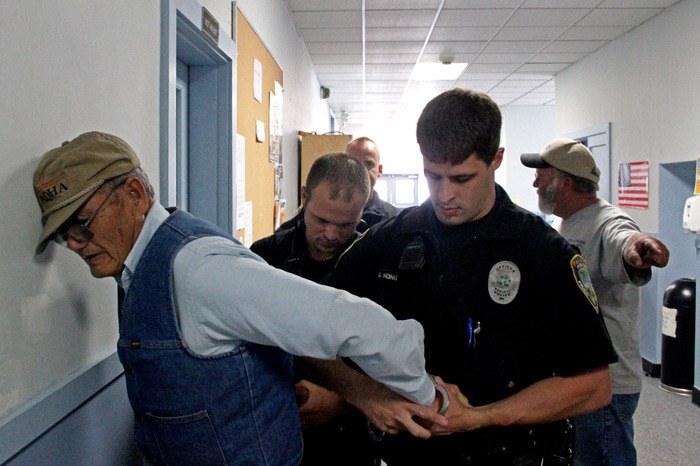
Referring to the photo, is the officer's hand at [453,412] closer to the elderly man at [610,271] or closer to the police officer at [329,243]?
the police officer at [329,243]

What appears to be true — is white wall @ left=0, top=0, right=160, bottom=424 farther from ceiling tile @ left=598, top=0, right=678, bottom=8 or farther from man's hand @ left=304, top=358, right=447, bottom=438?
ceiling tile @ left=598, top=0, right=678, bottom=8

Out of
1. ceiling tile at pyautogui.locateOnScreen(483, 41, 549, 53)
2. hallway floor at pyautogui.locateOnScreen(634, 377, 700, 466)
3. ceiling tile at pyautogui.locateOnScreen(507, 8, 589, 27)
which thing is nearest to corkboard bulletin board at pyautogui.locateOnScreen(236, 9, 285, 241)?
ceiling tile at pyautogui.locateOnScreen(507, 8, 589, 27)

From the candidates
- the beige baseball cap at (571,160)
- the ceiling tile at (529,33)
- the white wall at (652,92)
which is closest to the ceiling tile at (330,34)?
the ceiling tile at (529,33)

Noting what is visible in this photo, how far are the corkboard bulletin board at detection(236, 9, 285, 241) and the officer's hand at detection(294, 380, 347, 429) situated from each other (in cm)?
141

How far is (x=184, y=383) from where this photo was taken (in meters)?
0.96

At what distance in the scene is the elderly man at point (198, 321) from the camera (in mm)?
904

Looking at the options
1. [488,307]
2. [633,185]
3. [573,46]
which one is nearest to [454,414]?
[488,307]

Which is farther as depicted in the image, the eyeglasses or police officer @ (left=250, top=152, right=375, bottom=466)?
police officer @ (left=250, top=152, right=375, bottom=466)

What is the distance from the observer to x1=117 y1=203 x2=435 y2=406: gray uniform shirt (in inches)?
35.2

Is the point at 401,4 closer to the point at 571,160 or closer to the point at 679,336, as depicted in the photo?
the point at 571,160

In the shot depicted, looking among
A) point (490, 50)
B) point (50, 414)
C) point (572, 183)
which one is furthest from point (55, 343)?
point (490, 50)

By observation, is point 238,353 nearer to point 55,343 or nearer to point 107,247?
point 107,247

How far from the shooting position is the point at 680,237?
4559mm

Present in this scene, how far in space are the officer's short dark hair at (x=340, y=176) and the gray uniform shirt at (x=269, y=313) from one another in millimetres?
775
